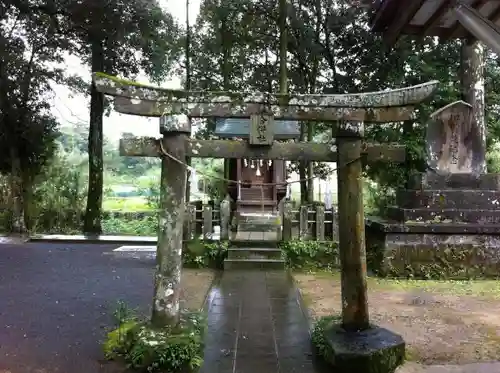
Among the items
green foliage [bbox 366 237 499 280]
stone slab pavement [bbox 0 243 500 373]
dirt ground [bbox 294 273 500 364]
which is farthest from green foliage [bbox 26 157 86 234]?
green foliage [bbox 366 237 499 280]

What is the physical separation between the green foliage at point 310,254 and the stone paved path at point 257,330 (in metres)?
1.58

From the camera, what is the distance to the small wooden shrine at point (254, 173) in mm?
15150

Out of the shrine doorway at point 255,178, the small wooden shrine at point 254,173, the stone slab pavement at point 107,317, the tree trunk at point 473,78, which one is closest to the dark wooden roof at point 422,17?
the stone slab pavement at point 107,317

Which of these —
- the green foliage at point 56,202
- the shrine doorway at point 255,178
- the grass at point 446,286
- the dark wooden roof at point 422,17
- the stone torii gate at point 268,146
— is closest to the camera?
the dark wooden roof at point 422,17

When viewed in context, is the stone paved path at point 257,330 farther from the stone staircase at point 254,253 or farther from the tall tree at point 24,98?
the tall tree at point 24,98

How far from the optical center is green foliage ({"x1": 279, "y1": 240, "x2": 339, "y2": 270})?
34.5ft

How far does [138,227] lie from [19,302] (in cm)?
1119

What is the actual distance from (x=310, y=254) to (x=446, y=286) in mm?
2938

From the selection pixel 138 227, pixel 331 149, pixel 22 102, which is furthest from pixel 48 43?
pixel 331 149

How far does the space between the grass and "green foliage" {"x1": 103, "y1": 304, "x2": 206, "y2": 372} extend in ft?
15.7

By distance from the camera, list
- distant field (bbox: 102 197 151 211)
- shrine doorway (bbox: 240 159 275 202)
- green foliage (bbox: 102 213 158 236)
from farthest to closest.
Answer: distant field (bbox: 102 197 151 211), green foliage (bbox: 102 213 158 236), shrine doorway (bbox: 240 159 275 202)

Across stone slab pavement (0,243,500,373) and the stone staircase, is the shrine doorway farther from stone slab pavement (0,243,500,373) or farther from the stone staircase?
stone slab pavement (0,243,500,373)

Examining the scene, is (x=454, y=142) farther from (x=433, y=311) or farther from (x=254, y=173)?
(x=254, y=173)

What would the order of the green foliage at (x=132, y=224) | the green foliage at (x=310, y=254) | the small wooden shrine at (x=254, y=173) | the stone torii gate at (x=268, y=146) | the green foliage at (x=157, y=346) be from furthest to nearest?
the green foliage at (x=132, y=224)
the small wooden shrine at (x=254, y=173)
the green foliage at (x=310, y=254)
the stone torii gate at (x=268, y=146)
the green foliage at (x=157, y=346)
